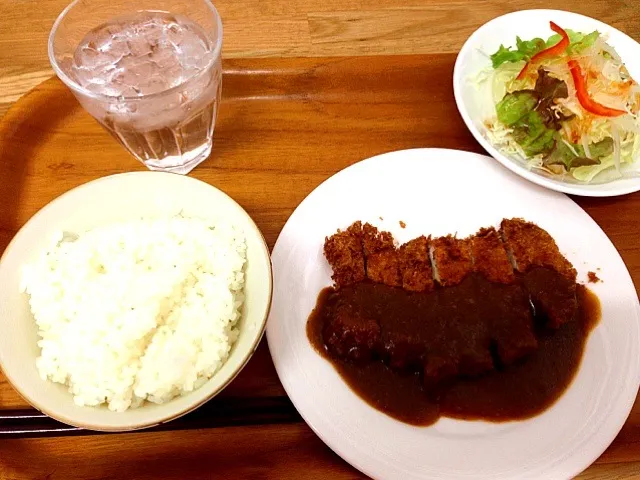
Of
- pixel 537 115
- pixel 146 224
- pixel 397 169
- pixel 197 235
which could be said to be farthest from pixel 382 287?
pixel 537 115

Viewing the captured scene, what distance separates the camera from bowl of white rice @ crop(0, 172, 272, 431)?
50.1 inches

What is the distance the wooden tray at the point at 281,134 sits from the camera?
1939mm

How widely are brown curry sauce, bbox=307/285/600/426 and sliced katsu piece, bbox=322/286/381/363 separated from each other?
26 mm

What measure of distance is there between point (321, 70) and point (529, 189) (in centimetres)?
97

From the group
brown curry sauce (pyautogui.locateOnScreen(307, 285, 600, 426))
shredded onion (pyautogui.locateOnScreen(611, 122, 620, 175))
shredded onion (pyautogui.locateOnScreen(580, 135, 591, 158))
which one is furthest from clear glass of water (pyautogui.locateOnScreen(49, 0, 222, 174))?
shredded onion (pyautogui.locateOnScreen(611, 122, 620, 175))

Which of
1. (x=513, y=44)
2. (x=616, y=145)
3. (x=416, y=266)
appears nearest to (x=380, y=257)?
(x=416, y=266)

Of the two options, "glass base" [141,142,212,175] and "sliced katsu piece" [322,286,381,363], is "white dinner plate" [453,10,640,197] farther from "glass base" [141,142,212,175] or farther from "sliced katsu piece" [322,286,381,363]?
"glass base" [141,142,212,175]

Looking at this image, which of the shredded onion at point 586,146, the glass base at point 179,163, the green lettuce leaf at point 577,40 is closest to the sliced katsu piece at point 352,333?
the glass base at point 179,163

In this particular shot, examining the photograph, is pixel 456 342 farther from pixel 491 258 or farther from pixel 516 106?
pixel 516 106

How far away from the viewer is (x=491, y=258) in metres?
1.80

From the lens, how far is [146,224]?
1551 millimetres

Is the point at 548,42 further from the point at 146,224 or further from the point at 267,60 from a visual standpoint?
the point at 146,224

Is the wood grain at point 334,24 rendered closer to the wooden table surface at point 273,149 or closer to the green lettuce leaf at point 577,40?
the wooden table surface at point 273,149

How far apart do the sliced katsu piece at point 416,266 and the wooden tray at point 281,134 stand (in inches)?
16.9
